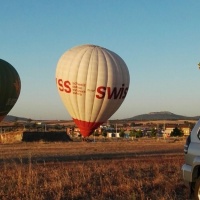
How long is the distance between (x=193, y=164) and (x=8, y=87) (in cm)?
Result: 3747

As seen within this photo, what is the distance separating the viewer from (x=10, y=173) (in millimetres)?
16641

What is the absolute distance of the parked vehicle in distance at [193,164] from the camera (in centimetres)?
1061

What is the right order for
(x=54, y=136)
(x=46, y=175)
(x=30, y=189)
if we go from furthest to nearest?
(x=54, y=136) < (x=46, y=175) < (x=30, y=189)

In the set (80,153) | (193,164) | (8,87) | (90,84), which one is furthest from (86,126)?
(193,164)

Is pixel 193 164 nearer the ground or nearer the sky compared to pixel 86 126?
nearer the ground

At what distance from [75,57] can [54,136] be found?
34.2 metres

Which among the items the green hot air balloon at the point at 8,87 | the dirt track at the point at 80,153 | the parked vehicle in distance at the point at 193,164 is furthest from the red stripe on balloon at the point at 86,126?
the parked vehicle in distance at the point at 193,164

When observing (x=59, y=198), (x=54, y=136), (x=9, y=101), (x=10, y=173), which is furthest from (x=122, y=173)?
(x=54, y=136)

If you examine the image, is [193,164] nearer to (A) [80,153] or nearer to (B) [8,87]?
(A) [80,153]

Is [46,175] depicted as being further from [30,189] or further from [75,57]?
[75,57]

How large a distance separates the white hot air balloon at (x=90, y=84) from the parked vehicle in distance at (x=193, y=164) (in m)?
27.6

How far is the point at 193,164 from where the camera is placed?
10.7m

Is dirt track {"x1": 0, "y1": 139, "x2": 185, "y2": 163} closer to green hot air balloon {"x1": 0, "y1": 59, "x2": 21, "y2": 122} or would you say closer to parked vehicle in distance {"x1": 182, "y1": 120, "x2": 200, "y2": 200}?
green hot air balloon {"x1": 0, "y1": 59, "x2": 21, "y2": 122}

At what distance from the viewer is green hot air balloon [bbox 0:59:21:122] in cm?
4619
